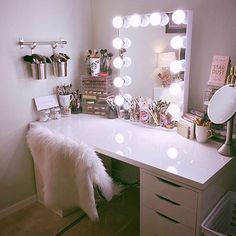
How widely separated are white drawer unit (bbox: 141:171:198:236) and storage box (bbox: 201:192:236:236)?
2.8 inches

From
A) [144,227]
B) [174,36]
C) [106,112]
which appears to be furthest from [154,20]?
[144,227]

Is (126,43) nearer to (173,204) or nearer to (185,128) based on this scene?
(185,128)

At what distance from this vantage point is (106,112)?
1978 millimetres

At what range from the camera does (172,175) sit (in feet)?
3.70

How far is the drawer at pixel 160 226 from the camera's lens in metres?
1.16

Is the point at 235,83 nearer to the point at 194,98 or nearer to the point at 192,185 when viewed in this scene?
the point at 194,98

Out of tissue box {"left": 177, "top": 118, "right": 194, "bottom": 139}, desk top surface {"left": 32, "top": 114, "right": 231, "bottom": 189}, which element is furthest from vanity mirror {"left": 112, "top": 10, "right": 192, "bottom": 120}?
desk top surface {"left": 32, "top": 114, "right": 231, "bottom": 189}

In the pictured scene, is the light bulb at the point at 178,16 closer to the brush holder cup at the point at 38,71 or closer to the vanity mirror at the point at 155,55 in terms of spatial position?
the vanity mirror at the point at 155,55

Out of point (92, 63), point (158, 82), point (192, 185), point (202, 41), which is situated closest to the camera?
point (192, 185)

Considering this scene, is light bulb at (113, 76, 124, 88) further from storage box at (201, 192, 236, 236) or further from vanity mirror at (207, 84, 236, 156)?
storage box at (201, 192, 236, 236)

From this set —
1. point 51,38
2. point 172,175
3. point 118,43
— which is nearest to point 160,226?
point 172,175

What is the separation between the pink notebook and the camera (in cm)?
141

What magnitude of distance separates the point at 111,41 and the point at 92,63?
0.79ft

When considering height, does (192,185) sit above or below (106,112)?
below
